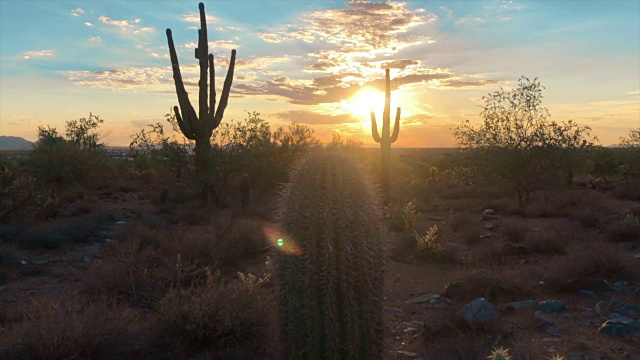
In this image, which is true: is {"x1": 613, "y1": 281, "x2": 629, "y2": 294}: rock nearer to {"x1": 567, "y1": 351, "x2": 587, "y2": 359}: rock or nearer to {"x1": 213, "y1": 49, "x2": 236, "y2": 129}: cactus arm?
{"x1": 567, "y1": 351, "x2": 587, "y2": 359}: rock

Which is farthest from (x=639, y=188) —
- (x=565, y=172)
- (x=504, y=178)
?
(x=504, y=178)

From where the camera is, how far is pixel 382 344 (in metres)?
5.10

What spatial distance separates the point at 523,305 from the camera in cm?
773

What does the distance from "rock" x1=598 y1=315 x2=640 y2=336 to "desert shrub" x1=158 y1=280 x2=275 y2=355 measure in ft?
14.8

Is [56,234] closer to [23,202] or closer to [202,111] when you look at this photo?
[23,202]

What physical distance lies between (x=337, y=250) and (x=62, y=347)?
3352 mm

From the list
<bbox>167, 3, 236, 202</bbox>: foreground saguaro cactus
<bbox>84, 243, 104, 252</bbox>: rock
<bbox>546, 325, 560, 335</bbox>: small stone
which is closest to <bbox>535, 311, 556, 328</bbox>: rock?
<bbox>546, 325, 560, 335</bbox>: small stone

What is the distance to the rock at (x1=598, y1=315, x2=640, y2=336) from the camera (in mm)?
6590

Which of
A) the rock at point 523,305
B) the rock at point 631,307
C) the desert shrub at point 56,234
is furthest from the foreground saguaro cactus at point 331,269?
the desert shrub at point 56,234

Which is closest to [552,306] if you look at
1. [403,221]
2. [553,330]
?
[553,330]

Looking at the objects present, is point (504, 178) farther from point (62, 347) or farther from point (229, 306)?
point (62, 347)

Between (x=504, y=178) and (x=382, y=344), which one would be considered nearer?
(x=382, y=344)

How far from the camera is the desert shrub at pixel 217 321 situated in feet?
20.8

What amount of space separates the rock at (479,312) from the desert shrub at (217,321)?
278cm
